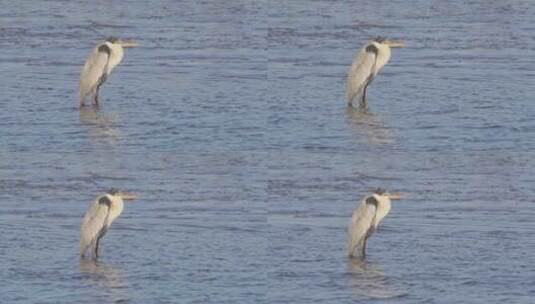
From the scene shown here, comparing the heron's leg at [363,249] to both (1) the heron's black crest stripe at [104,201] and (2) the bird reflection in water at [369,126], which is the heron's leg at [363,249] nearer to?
(1) the heron's black crest stripe at [104,201]

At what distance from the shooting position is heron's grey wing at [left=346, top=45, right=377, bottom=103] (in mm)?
25625

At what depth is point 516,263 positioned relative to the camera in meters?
20.6

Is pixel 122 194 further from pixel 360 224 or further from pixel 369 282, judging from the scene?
pixel 369 282

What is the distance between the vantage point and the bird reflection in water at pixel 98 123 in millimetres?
23920

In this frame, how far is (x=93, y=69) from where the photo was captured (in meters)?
26.5

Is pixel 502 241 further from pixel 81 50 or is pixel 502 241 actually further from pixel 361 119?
pixel 81 50

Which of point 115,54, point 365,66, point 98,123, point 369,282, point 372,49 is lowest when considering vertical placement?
point 369,282

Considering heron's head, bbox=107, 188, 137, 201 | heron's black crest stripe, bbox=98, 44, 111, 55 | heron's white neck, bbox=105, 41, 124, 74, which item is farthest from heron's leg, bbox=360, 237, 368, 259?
heron's black crest stripe, bbox=98, 44, 111, 55

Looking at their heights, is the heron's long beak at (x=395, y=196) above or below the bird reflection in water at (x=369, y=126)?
below

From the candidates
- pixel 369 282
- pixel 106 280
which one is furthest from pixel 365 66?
pixel 106 280

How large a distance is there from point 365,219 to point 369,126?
320cm

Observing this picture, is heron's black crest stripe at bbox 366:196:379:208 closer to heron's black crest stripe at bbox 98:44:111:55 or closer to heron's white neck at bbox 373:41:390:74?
heron's white neck at bbox 373:41:390:74

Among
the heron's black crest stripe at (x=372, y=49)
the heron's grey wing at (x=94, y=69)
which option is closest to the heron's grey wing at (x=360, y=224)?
the heron's grey wing at (x=94, y=69)

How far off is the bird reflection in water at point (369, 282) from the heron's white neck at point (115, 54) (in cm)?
674
